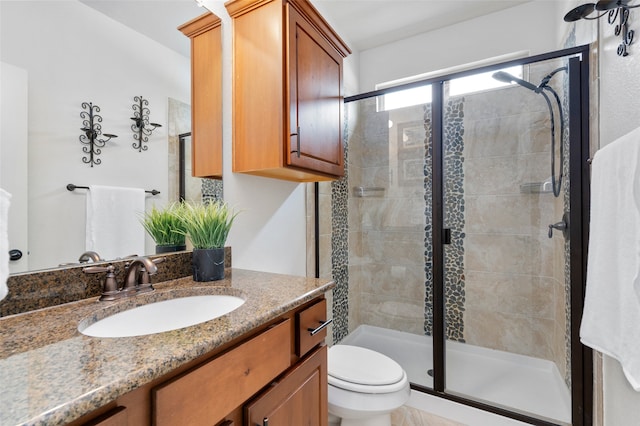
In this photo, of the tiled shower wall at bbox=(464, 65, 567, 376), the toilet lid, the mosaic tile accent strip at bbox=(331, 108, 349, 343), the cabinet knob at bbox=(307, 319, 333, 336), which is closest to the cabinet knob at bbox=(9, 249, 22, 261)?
the cabinet knob at bbox=(307, 319, 333, 336)

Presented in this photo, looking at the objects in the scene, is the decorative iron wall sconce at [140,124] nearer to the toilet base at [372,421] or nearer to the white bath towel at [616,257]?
the toilet base at [372,421]

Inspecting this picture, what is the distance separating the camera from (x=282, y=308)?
82 centimetres

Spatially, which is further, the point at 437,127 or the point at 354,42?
the point at 354,42

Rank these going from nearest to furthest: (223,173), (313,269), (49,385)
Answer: (49,385) → (223,173) → (313,269)

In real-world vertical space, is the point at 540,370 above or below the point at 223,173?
below

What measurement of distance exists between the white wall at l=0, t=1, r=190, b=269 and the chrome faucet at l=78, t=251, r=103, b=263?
0.05 ft

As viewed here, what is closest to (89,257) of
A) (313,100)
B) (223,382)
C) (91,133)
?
(91,133)

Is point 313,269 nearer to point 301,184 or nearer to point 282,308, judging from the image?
point 301,184

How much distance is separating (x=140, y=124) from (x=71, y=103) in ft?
0.70

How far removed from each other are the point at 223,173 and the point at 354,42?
1.88m

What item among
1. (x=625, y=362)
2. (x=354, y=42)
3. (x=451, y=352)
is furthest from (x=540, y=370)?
(x=354, y=42)

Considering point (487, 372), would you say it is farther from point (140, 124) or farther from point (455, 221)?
point (140, 124)

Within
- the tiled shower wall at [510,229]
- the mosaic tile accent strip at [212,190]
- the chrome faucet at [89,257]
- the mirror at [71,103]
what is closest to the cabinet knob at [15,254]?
the mirror at [71,103]

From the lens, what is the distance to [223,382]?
2.11 feet
